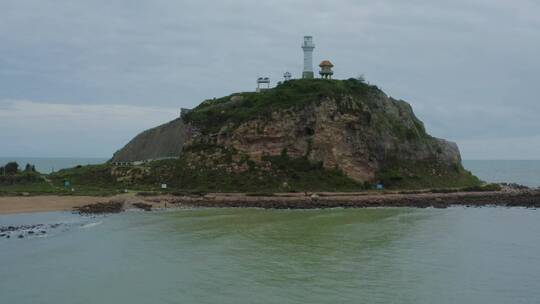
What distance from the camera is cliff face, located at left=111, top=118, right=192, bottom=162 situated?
7493 centimetres

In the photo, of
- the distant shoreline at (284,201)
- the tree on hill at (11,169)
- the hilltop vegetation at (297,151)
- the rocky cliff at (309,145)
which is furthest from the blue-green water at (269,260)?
the tree on hill at (11,169)

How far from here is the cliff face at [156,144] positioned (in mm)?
74925

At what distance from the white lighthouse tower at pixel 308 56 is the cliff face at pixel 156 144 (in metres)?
16.3

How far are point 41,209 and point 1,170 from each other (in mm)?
19764

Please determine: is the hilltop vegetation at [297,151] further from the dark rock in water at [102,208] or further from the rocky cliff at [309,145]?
the dark rock in water at [102,208]

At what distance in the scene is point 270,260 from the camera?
2745 centimetres

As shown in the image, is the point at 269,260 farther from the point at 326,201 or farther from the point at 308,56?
the point at 308,56

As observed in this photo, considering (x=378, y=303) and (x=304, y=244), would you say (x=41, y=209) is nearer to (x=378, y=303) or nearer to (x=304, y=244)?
(x=304, y=244)

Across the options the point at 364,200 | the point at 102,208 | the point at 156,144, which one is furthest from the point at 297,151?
the point at 156,144

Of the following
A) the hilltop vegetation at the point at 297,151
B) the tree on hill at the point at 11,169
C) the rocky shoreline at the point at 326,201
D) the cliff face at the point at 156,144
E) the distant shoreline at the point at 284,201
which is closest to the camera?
the distant shoreline at the point at 284,201

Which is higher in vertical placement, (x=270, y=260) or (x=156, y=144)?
(x=156, y=144)

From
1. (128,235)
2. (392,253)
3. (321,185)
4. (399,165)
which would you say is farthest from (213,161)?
(392,253)

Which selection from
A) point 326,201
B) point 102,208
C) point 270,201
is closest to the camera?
point 102,208

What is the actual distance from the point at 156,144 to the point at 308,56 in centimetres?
2290
